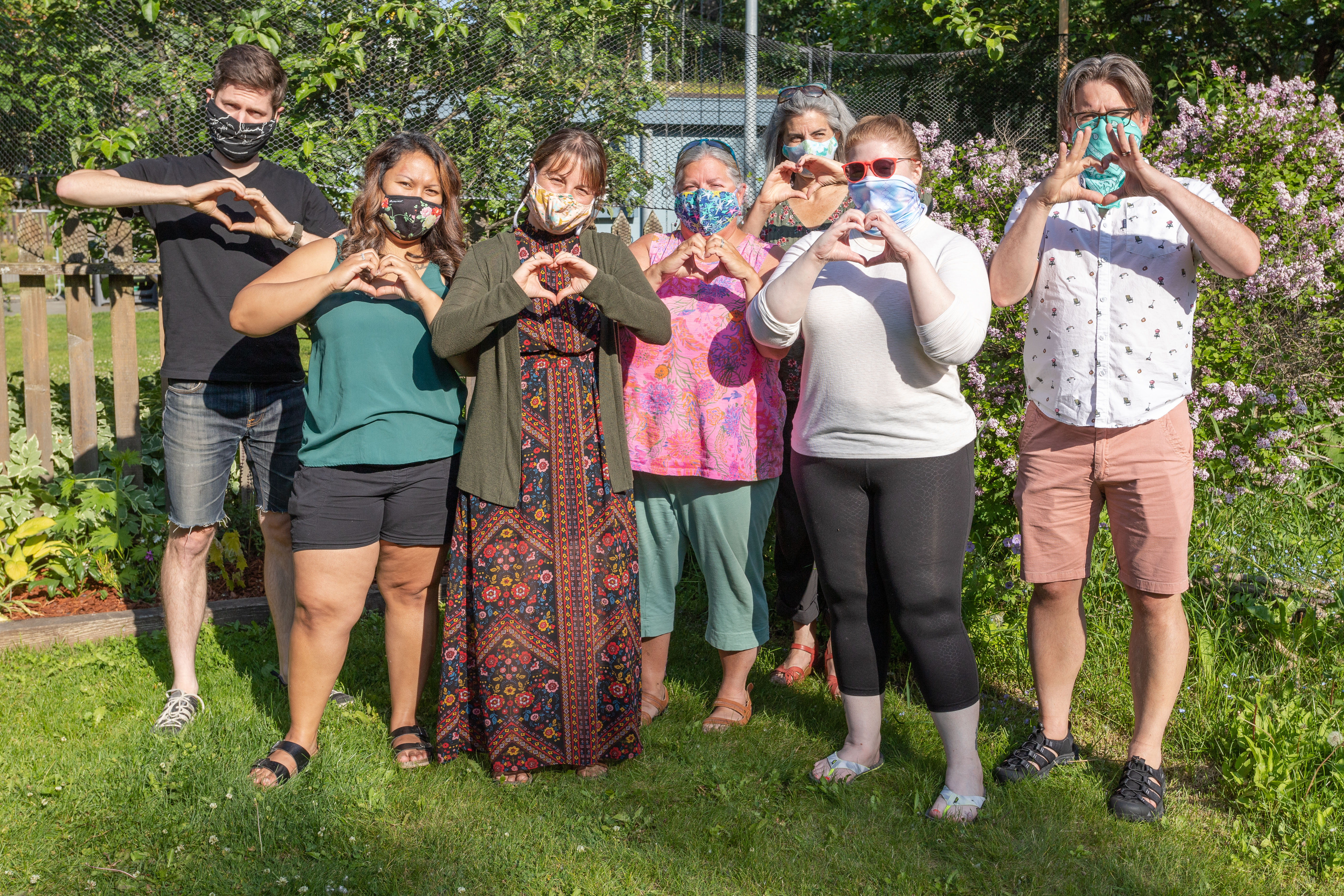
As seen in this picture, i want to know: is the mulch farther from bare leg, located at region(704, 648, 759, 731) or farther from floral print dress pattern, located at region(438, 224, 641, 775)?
bare leg, located at region(704, 648, 759, 731)

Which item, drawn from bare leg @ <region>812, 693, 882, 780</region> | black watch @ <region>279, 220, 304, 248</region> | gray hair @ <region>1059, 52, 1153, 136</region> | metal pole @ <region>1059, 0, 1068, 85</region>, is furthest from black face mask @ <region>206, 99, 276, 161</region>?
metal pole @ <region>1059, 0, 1068, 85</region>

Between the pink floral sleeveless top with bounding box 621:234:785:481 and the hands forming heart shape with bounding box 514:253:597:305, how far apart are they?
1.35 feet

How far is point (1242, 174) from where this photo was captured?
184 inches

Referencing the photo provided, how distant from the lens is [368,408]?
3.11m

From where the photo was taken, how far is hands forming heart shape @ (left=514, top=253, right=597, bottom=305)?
2.97 meters

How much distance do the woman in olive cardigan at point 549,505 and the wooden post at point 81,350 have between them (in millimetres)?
2580

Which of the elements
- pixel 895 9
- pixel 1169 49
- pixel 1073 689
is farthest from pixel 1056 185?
pixel 895 9

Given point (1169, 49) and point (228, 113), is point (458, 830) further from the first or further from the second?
point (1169, 49)

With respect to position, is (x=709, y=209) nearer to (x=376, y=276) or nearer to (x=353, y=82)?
(x=376, y=276)

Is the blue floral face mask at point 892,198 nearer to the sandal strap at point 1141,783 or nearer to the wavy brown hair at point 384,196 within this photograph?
→ the wavy brown hair at point 384,196

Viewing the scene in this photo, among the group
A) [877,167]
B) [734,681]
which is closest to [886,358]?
[877,167]

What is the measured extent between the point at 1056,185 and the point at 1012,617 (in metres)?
1.94

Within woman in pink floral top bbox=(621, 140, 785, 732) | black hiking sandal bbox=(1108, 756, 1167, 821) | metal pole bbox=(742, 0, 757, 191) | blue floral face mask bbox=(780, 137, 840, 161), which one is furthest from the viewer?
metal pole bbox=(742, 0, 757, 191)

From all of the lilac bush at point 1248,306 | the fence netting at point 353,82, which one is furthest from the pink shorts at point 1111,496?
the fence netting at point 353,82
